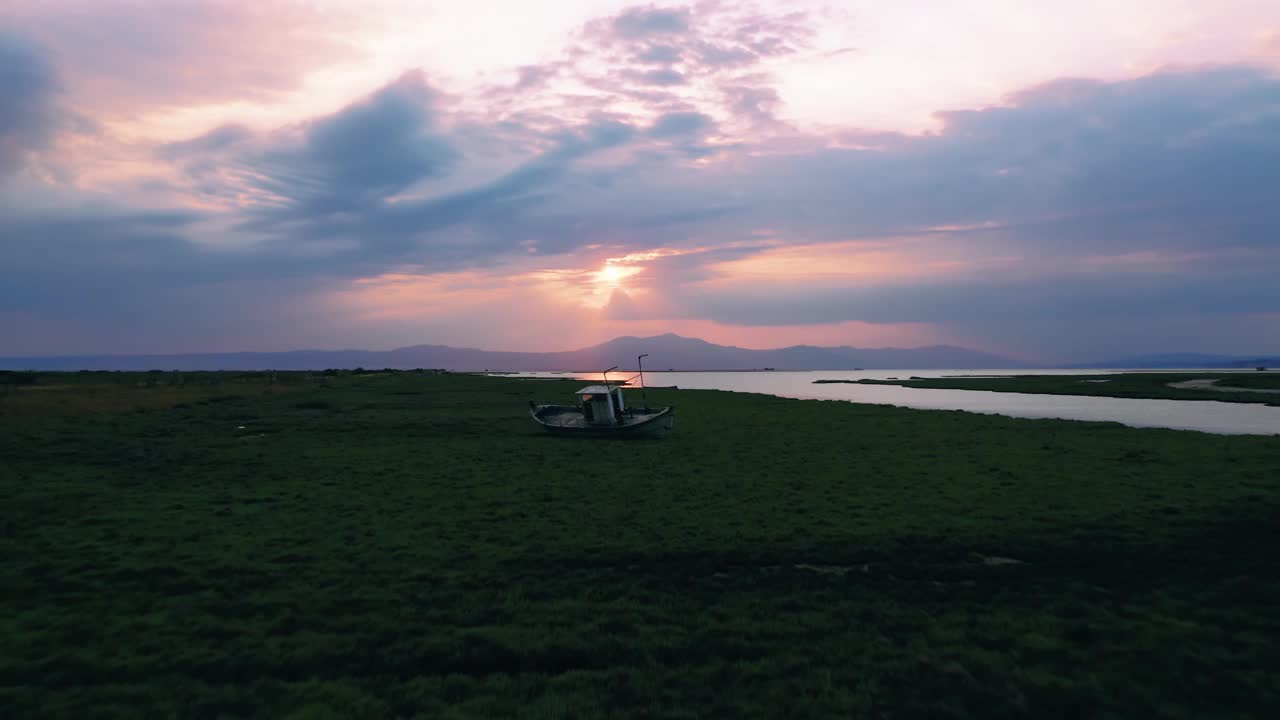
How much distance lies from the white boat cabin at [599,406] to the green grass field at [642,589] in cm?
1269

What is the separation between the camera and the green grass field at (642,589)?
29.9 feet

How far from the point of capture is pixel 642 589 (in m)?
13.5

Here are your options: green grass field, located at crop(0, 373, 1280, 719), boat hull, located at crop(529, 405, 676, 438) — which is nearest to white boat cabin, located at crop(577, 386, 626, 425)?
boat hull, located at crop(529, 405, 676, 438)

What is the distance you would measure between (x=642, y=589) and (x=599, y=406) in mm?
30033

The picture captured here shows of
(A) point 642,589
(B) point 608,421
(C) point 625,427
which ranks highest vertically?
(B) point 608,421

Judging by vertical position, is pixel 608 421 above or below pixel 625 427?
above

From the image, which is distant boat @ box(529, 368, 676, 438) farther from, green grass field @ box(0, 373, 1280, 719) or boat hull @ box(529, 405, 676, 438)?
green grass field @ box(0, 373, 1280, 719)

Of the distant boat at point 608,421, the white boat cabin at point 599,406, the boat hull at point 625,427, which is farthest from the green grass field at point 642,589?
the white boat cabin at point 599,406

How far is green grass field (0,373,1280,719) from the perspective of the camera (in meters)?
9.12

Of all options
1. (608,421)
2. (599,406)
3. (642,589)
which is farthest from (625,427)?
(642,589)

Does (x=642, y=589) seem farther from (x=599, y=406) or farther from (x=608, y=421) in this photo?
(x=599, y=406)

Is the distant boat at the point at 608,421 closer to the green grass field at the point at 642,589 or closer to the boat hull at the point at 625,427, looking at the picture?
the boat hull at the point at 625,427

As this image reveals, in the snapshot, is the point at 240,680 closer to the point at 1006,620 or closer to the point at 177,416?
the point at 1006,620

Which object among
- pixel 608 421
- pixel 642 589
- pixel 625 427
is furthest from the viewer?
pixel 608 421
